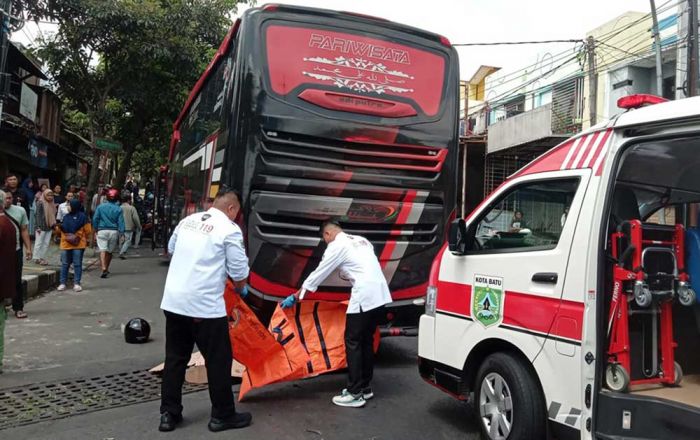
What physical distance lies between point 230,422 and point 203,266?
3.66 ft

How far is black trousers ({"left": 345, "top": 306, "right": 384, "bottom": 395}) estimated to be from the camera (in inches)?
173

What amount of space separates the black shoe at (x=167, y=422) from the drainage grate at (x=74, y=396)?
715 millimetres

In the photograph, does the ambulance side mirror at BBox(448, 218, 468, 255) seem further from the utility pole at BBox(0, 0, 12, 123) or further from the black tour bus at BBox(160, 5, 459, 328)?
the utility pole at BBox(0, 0, 12, 123)

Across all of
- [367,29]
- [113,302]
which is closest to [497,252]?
[367,29]

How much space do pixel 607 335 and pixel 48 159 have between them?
2233 centimetres

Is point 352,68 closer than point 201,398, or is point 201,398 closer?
point 201,398

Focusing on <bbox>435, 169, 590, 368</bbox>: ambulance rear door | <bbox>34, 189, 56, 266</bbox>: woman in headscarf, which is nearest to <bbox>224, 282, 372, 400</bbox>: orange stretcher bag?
<bbox>435, 169, 590, 368</bbox>: ambulance rear door

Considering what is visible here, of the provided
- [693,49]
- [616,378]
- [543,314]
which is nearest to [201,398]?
[543,314]

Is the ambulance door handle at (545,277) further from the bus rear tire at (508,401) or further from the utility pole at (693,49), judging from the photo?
the utility pole at (693,49)

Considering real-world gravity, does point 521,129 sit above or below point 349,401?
above

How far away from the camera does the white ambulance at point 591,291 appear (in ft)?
9.61

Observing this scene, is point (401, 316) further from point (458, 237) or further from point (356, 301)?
point (458, 237)

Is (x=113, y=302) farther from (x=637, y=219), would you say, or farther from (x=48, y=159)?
(x=48, y=159)

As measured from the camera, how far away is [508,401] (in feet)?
11.0
